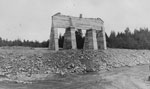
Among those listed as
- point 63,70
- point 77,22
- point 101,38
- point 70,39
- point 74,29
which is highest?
point 77,22

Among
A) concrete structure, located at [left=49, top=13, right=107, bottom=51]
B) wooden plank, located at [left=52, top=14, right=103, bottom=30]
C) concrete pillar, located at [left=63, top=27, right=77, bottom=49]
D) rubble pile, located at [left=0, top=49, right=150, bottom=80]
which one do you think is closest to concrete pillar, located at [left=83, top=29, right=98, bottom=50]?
concrete structure, located at [left=49, top=13, right=107, bottom=51]

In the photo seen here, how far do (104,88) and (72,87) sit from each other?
2563 mm

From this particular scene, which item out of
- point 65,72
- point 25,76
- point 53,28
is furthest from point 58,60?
point 53,28

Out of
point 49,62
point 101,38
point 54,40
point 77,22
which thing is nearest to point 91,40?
point 101,38

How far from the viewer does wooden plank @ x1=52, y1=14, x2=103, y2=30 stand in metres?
29.0


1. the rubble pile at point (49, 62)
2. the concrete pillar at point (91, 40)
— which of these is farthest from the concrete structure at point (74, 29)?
the rubble pile at point (49, 62)

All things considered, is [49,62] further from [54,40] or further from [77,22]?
[77,22]

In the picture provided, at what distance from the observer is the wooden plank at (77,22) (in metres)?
29.0

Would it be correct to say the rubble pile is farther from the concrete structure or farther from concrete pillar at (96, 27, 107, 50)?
concrete pillar at (96, 27, 107, 50)

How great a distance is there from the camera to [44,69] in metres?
19.7

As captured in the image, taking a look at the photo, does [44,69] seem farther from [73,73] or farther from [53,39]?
[53,39]

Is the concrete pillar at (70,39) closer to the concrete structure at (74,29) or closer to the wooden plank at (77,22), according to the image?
the concrete structure at (74,29)

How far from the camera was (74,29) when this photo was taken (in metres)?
30.6

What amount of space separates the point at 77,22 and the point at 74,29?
2165 mm
